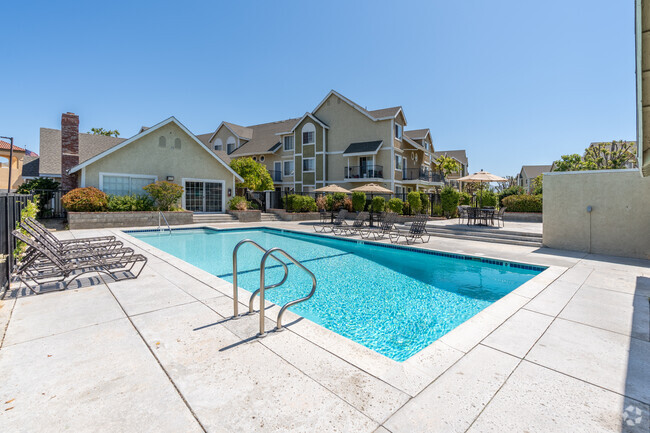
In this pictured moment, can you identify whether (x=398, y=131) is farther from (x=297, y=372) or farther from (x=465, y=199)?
(x=297, y=372)

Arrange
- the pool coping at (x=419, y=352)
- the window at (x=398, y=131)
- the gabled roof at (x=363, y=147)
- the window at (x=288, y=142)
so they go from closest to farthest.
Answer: the pool coping at (x=419, y=352)
the gabled roof at (x=363, y=147)
the window at (x=398, y=131)
the window at (x=288, y=142)

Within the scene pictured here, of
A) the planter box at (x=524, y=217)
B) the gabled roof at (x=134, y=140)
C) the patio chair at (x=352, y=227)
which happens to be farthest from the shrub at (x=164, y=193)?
the planter box at (x=524, y=217)

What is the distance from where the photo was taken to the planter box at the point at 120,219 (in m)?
15.8

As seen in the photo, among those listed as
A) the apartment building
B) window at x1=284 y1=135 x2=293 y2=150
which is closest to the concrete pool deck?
the apartment building

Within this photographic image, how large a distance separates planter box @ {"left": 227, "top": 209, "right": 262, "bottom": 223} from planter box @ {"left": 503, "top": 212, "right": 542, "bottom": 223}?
18.1 metres

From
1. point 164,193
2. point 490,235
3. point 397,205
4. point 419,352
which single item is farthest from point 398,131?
point 419,352

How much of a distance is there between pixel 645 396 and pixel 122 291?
705 centimetres

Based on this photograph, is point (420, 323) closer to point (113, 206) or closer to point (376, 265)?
point (376, 265)

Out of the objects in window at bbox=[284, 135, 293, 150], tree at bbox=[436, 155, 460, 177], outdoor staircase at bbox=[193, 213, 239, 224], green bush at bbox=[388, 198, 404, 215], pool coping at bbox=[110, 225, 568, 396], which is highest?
window at bbox=[284, 135, 293, 150]

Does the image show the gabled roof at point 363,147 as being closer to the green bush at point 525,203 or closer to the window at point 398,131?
the window at point 398,131

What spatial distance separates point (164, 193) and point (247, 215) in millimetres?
5446

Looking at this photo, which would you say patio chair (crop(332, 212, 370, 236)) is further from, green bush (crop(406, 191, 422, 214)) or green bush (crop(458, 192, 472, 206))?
green bush (crop(458, 192, 472, 206))

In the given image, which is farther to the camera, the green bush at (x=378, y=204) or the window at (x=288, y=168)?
the window at (x=288, y=168)

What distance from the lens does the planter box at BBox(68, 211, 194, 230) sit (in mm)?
15844
